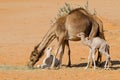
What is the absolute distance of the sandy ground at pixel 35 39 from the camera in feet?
49.2

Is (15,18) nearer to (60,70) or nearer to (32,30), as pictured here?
(32,30)

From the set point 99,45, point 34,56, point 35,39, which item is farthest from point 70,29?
point 35,39

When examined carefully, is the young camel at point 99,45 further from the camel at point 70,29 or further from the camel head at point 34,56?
the camel head at point 34,56

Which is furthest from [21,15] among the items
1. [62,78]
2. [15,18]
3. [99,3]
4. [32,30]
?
[62,78]

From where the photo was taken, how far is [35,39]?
28.3 metres

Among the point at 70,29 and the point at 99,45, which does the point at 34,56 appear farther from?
the point at 99,45

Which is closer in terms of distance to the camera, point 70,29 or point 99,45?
point 99,45

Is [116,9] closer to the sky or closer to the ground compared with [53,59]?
closer to the sky

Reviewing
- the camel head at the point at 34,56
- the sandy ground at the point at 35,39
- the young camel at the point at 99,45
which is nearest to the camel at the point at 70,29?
the camel head at the point at 34,56


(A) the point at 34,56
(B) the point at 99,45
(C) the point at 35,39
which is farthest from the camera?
(C) the point at 35,39

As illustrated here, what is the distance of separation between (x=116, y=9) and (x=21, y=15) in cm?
990

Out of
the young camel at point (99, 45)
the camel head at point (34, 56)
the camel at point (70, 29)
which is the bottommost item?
the camel head at point (34, 56)

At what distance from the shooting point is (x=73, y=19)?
17.1 meters

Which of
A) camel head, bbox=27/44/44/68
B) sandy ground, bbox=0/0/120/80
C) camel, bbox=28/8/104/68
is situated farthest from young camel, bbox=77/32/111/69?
camel head, bbox=27/44/44/68
